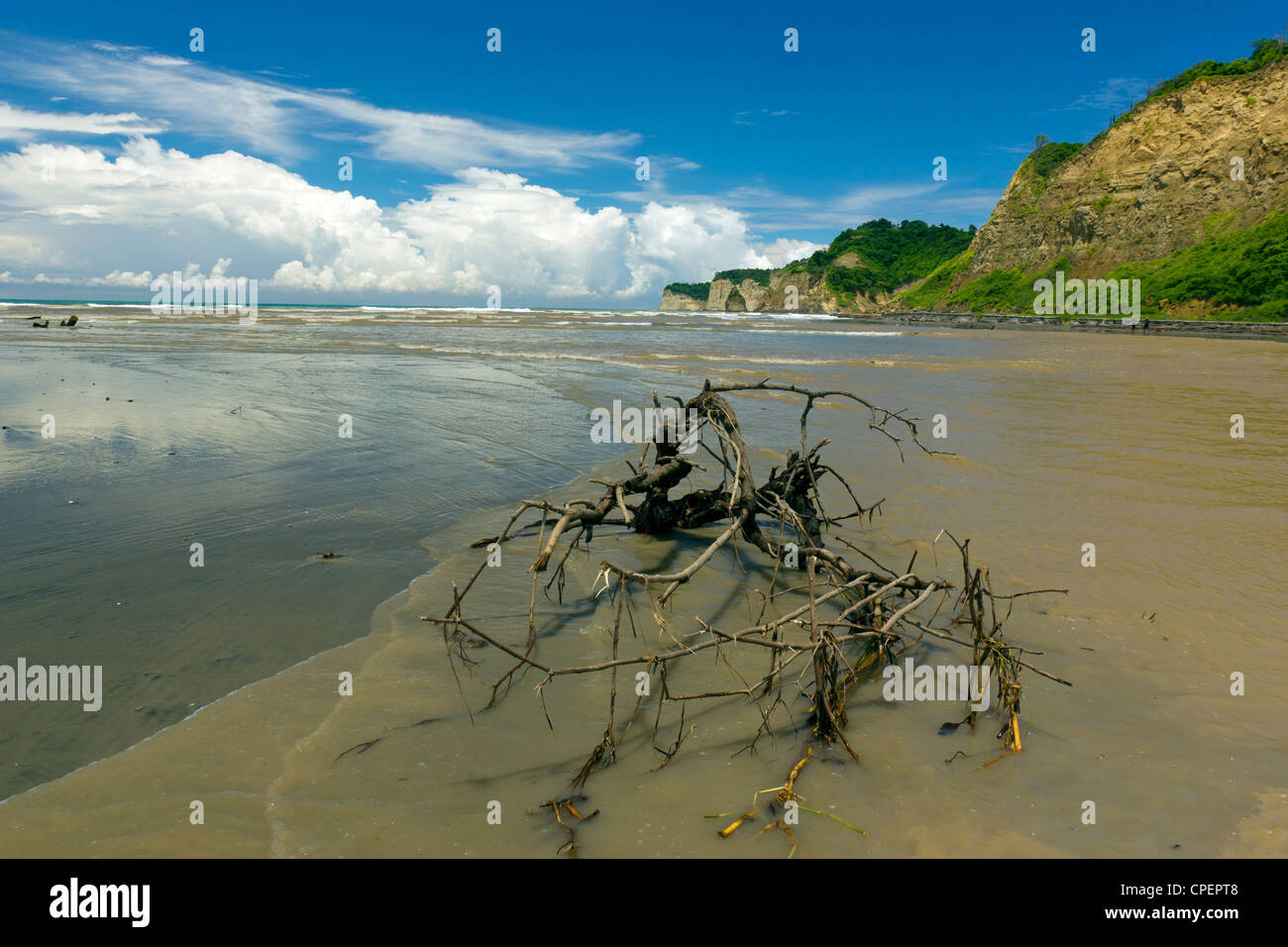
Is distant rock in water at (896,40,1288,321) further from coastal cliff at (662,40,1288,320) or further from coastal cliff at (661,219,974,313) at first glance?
coastal cliff at (661,219,974,313)

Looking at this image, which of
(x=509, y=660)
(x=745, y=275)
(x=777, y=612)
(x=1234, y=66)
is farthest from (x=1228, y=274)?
(x=745, y=275)

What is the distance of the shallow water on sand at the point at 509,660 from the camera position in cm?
254

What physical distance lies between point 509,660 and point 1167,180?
75148mm

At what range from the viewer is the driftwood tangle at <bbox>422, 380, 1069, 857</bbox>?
298cm

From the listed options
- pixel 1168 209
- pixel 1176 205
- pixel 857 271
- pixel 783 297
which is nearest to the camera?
pixel 1176 205

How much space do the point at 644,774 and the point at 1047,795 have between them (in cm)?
166

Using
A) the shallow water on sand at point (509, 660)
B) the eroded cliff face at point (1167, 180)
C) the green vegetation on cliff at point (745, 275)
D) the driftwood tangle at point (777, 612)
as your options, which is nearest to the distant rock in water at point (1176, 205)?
the eroded cliff face at point (1167, 180)

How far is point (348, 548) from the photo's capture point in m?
5.31

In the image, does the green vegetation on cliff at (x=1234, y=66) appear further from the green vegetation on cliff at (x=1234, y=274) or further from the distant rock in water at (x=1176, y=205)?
the green vegetation on cliff at (x=1234, y=274)

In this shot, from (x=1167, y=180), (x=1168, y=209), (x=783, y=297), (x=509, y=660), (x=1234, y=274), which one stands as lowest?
(x=509, y=660)

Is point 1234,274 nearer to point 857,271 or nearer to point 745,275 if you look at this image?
point 857,271

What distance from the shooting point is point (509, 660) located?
380cm

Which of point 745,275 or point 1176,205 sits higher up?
point 745,275
